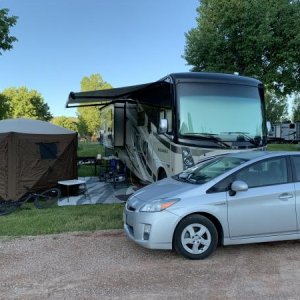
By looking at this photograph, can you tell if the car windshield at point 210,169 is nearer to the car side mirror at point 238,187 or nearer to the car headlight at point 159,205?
the car side mirror at point 238,187

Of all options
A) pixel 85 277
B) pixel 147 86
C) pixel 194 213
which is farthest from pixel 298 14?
pixel 85 277

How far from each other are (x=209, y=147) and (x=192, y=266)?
143 inches

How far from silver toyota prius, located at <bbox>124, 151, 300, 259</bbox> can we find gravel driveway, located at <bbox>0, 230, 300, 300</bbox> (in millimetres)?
284

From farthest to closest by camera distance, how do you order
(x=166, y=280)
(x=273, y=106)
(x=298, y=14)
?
(x=273, y=106) → (x=298, y=14) → (x=166, y=280)

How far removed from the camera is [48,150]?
10.9m

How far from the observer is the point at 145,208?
5504 mm

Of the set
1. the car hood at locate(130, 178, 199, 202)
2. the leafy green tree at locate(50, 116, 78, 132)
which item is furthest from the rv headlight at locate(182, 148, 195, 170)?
the leafy green tree at locate(50, 116, 78, 132)

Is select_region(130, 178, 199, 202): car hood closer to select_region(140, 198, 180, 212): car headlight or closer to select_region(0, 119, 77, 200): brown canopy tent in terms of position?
select_region(140, 198, 180, 212): car headlight

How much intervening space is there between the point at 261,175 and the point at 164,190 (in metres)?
1.47

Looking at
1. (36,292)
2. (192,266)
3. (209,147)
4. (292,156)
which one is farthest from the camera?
(209,147)

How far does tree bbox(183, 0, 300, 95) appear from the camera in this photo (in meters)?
19.1

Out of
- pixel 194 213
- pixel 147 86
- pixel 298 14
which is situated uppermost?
pixel 298 14

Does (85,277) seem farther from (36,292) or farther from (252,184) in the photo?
(252,184)

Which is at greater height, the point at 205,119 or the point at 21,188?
the point at 205,119
